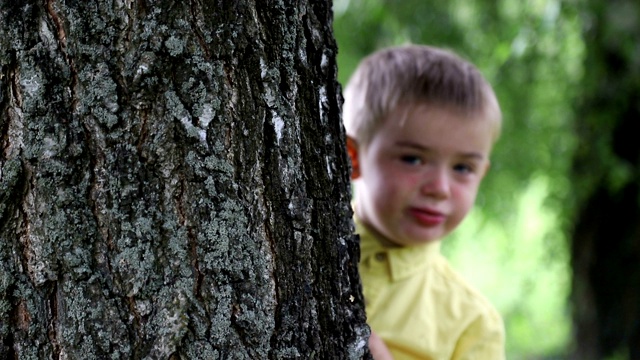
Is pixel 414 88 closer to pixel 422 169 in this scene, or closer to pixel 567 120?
pixel 422 169

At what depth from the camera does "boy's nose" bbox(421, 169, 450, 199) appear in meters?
1.93

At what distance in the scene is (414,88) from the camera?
6.59 ft

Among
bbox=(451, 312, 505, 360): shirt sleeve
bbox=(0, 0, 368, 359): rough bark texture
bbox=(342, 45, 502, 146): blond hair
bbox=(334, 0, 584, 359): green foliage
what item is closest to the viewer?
bbox=(0, 0, 368, 359): rough bark texture

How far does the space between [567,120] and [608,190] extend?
493mm

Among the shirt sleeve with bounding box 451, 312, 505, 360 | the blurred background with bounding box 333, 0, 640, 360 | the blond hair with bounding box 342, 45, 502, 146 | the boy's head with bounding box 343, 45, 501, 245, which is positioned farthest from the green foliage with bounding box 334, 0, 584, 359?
the shirt sleeve with bounding box 451, 312, 505, 360

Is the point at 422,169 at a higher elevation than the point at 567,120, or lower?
lower

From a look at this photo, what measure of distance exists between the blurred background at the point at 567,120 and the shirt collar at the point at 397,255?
2.19 meters

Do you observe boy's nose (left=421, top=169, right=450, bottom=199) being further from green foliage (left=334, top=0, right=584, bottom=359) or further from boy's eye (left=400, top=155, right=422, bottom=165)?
green foliage (left=334, top=0, right=584, bottom=359)

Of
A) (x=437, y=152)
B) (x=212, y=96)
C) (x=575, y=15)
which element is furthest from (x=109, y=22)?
(x=575, y=15)

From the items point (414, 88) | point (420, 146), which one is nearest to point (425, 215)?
point (420, 146)

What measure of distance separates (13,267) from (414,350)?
102cm

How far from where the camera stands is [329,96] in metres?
1.29

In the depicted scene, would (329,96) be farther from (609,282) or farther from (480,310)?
(609,282)

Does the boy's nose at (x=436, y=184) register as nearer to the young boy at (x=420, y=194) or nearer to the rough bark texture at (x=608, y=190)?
the young boy at (x=420, y=194)
